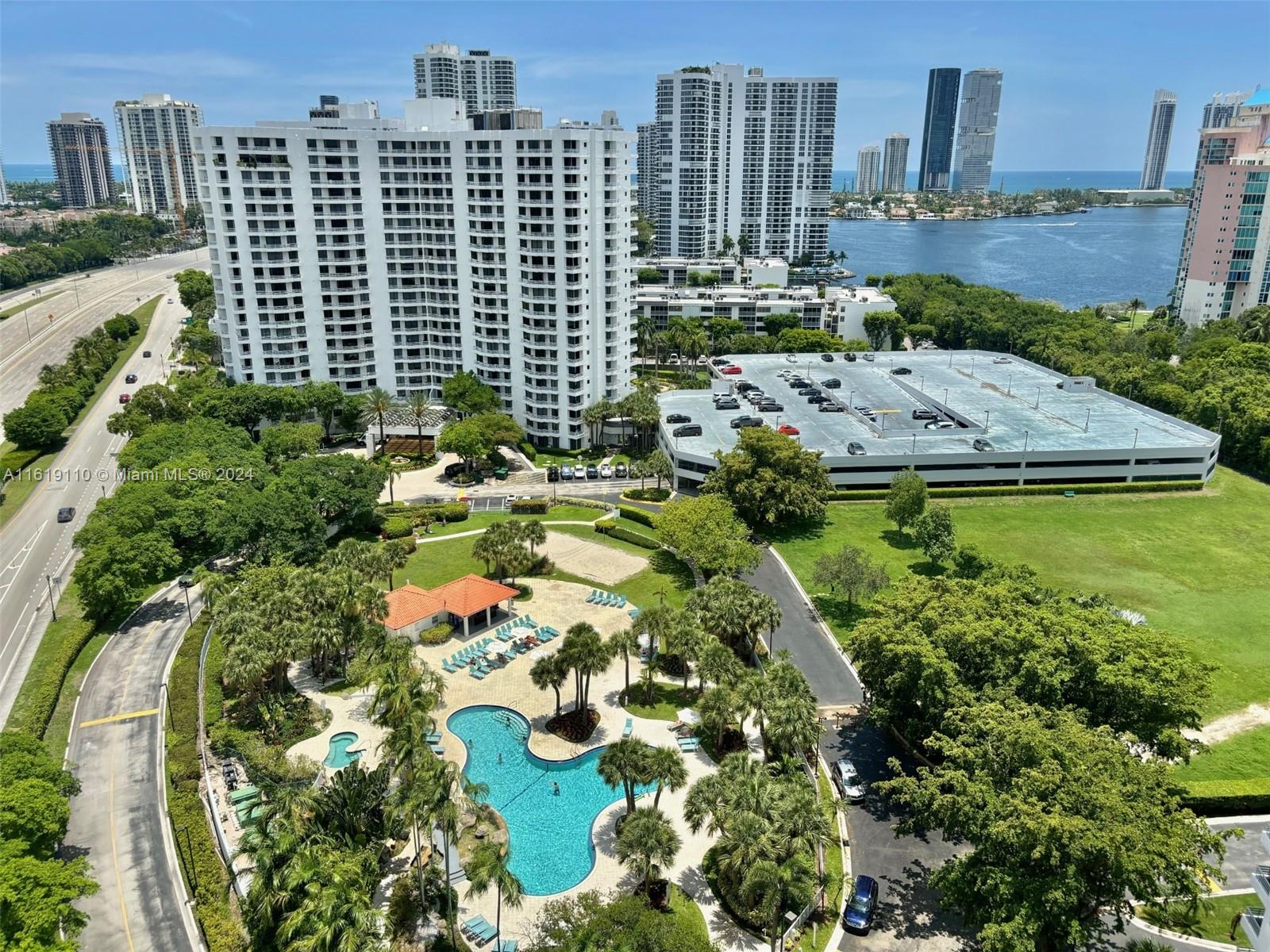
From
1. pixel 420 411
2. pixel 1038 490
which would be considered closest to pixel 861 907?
pixel 1038 490

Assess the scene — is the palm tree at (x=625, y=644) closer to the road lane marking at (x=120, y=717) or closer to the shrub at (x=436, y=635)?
the shrub at (x=436, y=635)

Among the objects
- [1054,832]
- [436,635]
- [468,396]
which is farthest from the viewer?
[468,396]

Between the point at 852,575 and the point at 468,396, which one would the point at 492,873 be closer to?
the point at 852,575

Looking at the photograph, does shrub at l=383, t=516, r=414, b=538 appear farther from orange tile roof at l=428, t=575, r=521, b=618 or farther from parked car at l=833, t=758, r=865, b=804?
parked car at l=833, t=758, r=865, b=804

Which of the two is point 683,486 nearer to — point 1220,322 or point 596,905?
point 596,905

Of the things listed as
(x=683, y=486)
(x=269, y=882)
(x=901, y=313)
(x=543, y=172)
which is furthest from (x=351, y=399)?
(x=901, y=313)

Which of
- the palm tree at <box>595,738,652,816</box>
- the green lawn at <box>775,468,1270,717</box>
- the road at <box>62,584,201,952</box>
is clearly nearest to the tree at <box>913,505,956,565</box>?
the green lawn at <box>775,468,1270,717</box>

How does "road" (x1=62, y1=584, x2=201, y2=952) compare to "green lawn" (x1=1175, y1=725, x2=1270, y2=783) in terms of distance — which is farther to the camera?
"green lawn" (x1=1175, y1=725, x2=1270, y2=783)
